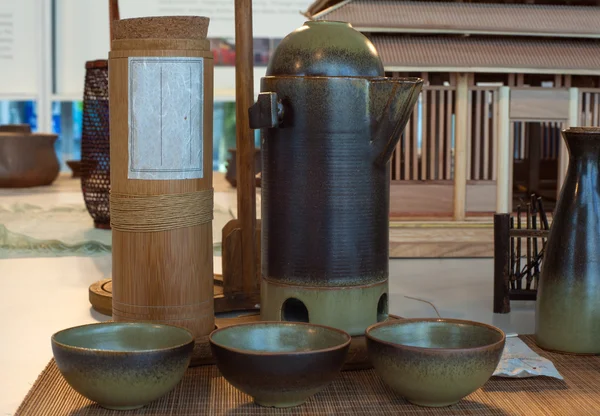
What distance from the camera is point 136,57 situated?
1.07 metres

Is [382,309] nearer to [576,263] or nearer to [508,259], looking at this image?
[576,263]

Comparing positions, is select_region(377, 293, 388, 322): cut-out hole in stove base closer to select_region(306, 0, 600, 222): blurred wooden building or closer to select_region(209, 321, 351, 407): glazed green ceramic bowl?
select_region(209, 321, 351, 407): glazed green ceramic bowl

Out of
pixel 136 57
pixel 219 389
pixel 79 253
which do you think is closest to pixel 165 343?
pixel 219 389

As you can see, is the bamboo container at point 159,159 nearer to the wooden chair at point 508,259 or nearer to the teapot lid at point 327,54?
the teapot lid at point 327,54

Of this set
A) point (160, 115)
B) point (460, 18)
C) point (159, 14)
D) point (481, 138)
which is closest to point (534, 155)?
point (481, 138)

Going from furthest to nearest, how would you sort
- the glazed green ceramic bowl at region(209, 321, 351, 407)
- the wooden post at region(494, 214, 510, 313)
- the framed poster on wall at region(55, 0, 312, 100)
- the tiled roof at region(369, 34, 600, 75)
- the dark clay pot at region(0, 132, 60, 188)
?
the framed poster on wall at region(55, 0, 312, 100) < the dark clay pot at region(0, 132, 60, 188) < the tiled roof at region(369, 34, 600, 75) < the wooden post at region(494, 214, 510, 313) < the glazed green ceramic bowl at region(209, 321, 351, 407)

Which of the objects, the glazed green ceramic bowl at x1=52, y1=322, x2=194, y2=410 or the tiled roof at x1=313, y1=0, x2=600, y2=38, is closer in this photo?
the glazed green ceramic bowl at x1=52, y1=322, x2=194, y2=410

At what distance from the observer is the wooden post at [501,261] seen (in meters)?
1.47

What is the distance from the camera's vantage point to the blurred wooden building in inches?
77.7

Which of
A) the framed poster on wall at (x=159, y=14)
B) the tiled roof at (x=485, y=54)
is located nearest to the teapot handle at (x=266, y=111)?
the tiled roof at (x=485, y=54)

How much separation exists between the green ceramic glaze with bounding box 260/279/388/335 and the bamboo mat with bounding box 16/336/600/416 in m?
0.08

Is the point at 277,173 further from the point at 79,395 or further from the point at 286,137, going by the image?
the point at 79,395

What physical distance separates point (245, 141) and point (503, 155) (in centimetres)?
87

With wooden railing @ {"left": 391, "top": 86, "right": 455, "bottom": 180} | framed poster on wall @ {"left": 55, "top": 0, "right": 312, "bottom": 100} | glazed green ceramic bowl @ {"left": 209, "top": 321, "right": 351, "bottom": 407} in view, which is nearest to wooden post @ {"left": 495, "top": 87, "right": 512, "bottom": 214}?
wooden railing @ {"left": 391, "top": 86, "right": 455, "bottom": 180}
